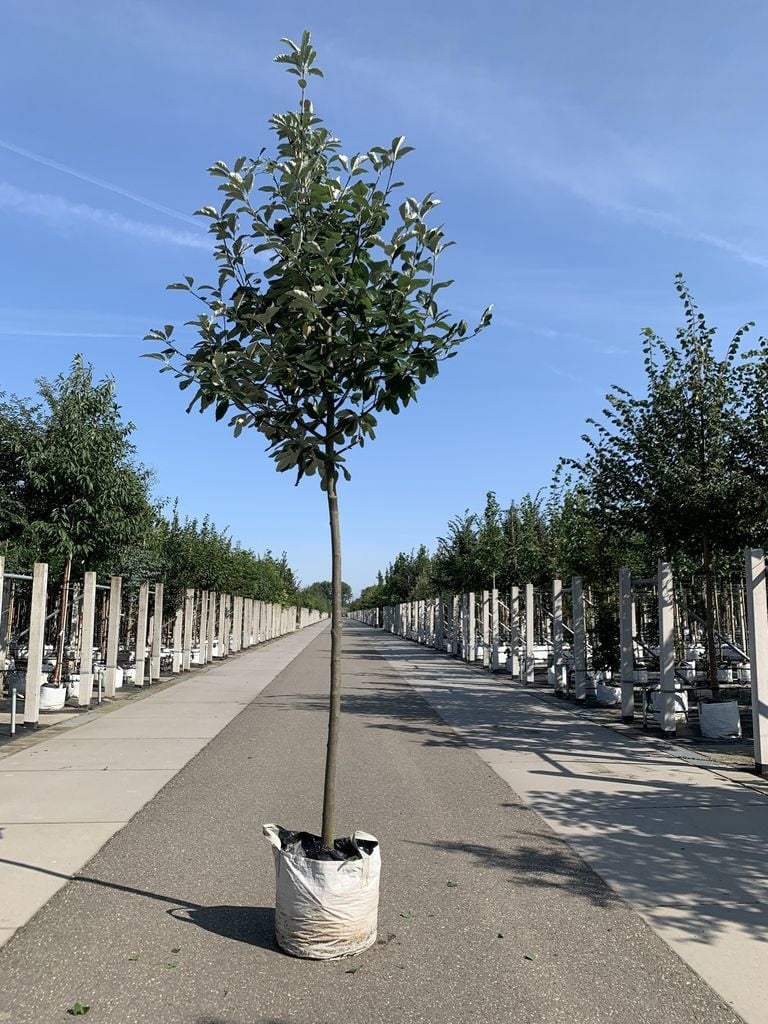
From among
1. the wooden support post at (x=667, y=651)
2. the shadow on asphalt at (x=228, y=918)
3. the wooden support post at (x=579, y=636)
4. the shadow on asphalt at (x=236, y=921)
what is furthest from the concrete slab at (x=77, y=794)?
the wooden support post at (x=579, y=636)

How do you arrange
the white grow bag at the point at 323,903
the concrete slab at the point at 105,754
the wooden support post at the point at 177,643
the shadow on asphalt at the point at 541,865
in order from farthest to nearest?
the wooden support post at the point at 177,643
the concrete slab at the point at 105,754
the shadow on asphalt at the point at 541,865
the white grow bag at the point at 323,903

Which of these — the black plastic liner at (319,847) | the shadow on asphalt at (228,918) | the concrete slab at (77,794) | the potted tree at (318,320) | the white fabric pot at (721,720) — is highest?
the potted tree at (318,320)

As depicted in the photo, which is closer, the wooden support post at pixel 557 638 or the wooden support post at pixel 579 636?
the wooden support post at pixel 579 636

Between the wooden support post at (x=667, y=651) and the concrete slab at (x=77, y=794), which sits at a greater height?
the wooden support post at (x=667, y=651)

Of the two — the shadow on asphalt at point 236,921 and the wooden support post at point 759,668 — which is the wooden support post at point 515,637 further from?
the shadow on asphalt at point 236,921

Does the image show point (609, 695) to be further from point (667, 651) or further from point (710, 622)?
point (667, 651)

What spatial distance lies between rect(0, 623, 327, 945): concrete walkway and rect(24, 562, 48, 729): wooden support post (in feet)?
1.85

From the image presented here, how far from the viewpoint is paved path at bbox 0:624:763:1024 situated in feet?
11.9

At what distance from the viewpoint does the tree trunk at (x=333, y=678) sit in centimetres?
449

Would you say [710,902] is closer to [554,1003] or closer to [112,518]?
[554,1003]

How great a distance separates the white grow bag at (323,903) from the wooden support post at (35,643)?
9056 millimetres

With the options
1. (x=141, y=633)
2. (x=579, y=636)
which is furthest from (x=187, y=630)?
(x=579, y=636)

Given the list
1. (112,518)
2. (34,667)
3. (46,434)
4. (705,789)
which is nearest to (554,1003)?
(705,789)

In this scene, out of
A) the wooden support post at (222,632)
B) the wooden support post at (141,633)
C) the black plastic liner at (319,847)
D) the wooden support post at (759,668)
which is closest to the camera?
the black plastic liner at (319,847)
